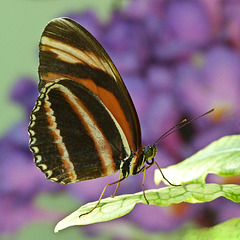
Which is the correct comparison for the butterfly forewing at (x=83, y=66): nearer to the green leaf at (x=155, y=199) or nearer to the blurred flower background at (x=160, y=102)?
the green leaf at (x=155, y=199)

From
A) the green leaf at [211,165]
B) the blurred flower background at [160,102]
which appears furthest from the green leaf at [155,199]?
the blurred flower background at [160,102]

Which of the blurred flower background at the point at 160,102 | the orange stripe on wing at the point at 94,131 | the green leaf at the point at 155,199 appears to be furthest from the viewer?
the blurred flower background at the point at 160,102

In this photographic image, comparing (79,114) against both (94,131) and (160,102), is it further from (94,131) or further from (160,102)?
(160,102)

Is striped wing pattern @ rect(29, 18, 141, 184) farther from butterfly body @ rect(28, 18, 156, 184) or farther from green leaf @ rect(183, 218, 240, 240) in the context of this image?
green leaf @ rect(183, 218, 240, 240)

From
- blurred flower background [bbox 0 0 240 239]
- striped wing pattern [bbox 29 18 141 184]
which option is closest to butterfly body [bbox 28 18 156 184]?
striped wing pattern [bbox 29 18 141 184]

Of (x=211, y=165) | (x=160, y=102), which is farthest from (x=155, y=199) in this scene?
(x=160, y=102)

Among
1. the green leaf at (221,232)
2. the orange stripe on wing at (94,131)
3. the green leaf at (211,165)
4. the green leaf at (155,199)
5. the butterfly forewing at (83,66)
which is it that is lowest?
the green leaf at (221,232)
